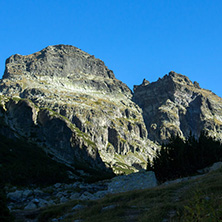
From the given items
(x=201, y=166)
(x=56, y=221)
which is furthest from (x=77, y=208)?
(x=201, y=166)

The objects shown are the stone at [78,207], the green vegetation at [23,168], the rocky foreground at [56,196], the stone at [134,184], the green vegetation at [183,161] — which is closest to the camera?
the stone at [78,207]

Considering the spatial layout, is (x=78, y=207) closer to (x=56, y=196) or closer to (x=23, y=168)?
(x=56, y=196)

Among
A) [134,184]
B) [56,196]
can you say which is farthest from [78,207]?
[134,184]

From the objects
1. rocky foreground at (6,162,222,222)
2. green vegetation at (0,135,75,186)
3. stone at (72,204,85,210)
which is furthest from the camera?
green vegetation at (0,135,75,186)

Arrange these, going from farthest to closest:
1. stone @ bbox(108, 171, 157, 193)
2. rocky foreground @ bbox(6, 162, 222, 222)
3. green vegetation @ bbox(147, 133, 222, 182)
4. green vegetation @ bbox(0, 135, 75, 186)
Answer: green vegetation @ bbox(0, 135, 75, 186) < green vegetation @ bbox(147, 133, 222, 182) < stone @ bbox(108, 171, 157, 193) < rocky foreground @ bbox(6, 162, 222, 222)

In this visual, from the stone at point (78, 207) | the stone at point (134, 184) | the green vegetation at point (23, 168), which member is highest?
the green vegetation at point (23, 168)

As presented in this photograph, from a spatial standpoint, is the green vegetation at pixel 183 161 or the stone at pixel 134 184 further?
the green vegetation at pixel 183 161

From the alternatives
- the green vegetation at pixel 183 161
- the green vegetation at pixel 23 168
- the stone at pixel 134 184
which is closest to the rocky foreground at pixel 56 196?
the stone at pixel 134 184

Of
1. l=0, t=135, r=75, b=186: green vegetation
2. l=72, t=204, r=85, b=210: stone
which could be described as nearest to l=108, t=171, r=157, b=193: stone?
l=72, t=204, r=85, b=210: stone

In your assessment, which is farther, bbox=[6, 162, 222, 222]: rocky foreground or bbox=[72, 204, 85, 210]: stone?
bbox=[6, 162, 222, 222]: rocky foreground

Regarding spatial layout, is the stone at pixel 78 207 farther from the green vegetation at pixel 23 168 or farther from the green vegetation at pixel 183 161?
the green vegetation at pixel 23 168

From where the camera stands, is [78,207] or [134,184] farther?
[134,184]

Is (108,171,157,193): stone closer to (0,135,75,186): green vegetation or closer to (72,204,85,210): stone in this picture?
(72,204,85,210): stone

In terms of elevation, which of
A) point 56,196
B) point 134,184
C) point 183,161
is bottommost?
point 134,184
